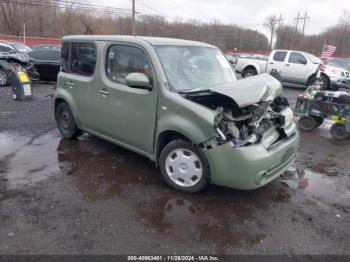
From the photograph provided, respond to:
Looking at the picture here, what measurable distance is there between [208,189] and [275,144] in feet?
3.36

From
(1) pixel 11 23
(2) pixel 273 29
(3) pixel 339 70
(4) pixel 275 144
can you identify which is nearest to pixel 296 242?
(4) pixel 275 144

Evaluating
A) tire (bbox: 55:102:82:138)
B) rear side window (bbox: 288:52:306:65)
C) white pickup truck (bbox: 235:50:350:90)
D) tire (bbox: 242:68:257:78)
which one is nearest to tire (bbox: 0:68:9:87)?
tire (bbox: 55:102:82:138)

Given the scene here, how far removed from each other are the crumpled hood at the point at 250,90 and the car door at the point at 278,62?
12183 millimetres

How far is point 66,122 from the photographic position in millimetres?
5809

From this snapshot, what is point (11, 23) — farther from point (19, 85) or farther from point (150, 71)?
point (150, 71)

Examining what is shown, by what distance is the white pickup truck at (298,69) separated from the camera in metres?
14.3

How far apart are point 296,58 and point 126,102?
13230 mm

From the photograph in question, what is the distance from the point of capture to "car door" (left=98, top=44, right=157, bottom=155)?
4.05 metres

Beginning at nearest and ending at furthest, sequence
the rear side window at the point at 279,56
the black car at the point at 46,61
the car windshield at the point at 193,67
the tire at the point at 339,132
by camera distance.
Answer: the car windshield at the point at 193,67 → the tire at the point at 339,132 → the black car at the point at 46,61 → the rear side window at the point at 279,56

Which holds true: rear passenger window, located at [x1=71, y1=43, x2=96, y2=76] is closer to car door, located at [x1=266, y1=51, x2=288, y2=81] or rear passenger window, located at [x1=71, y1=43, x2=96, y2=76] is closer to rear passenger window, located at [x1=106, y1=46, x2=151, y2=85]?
rear passenger window, located at [x1=106, y1=46, x2=151, y2=85]

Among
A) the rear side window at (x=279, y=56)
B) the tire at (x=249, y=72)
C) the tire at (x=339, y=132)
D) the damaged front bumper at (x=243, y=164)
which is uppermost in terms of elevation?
the rear side window at (x=279, y=56)

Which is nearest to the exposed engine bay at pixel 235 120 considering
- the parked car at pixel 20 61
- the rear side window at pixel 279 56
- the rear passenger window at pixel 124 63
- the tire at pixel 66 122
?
the rear passenger window at pixel 124 63

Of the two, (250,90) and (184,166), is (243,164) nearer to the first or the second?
(184,166)

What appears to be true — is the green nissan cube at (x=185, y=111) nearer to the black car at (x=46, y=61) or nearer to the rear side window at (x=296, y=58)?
the black car at (x=46, y=61)
